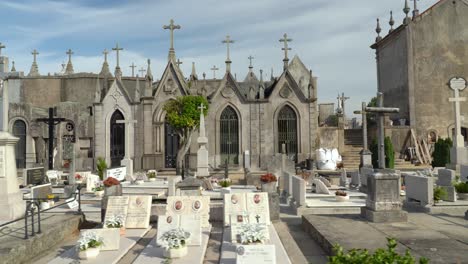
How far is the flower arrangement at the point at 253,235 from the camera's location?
7164 millimetres

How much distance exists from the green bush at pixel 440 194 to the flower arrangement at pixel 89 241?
9.95m

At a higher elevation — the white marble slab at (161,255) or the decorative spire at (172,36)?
the decorative spire at (172,36)

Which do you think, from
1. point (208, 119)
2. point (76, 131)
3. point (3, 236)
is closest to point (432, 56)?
point (208, 119)

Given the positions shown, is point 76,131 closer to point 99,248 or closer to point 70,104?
point 70,104

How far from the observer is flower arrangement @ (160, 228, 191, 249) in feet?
22.7

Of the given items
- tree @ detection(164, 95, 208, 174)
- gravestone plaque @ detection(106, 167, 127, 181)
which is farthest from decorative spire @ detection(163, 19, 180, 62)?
gravestone plaque @ detection(106, 167, 127, 181)

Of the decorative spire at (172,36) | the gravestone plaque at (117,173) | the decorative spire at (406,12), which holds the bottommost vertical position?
the gravestone plaque at (117,173)

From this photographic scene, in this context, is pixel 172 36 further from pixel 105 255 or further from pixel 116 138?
pixel 105 255

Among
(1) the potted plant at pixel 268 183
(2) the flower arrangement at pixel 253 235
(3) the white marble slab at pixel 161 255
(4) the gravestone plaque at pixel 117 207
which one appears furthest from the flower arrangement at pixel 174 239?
(1) the potted plant at pixel 268 183

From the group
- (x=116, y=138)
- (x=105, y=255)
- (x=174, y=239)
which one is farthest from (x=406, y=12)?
(x=105, y=255)

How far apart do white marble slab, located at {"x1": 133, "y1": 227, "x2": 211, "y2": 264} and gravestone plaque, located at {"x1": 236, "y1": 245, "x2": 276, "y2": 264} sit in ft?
3.34

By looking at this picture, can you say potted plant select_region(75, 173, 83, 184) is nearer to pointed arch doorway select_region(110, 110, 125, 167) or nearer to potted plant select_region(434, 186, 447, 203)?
pointed arch doorway select_region(110, 110, 125, 167)

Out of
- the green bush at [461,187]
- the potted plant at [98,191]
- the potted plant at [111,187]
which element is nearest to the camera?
the potted plant at [111,187]

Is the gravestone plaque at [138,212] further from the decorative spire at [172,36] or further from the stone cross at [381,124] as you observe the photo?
the decorative spire at [172,36]
